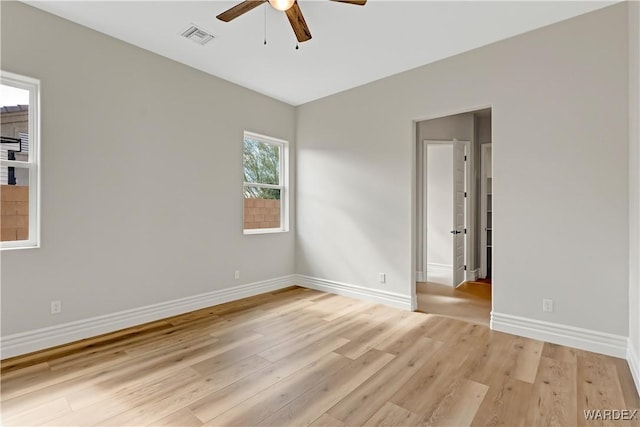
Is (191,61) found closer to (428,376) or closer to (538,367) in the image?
(428,376)

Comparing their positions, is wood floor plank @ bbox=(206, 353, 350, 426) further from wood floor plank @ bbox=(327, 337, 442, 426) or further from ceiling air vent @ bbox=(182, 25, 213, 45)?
ceiling air vent @ bbox=(182, 25, 213, 45)

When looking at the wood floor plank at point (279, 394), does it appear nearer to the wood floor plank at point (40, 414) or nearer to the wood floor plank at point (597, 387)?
the wood floor plank at point (40, 414)

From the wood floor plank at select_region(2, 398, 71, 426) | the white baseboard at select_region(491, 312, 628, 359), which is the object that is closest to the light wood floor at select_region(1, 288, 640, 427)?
the wood floor plank at select_region(2, 398, 71, 426)

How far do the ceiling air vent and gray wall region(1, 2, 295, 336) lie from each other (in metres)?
0.63

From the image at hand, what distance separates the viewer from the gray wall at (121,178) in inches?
110

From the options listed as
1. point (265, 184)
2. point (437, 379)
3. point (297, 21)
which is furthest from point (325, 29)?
point (437, 379)

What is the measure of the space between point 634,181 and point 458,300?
250 cm

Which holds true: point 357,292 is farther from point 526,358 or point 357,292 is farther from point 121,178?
point 121,178

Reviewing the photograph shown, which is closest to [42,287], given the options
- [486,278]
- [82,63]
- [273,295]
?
[82,63]

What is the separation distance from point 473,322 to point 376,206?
5.86 feet

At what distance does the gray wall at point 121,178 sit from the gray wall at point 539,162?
205 centimetres

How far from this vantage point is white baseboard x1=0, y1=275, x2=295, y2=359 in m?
2.66

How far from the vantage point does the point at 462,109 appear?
358 centimetres

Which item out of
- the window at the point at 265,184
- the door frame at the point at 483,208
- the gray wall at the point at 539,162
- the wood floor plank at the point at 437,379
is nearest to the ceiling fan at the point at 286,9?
the gray wall at the point at 539,162
